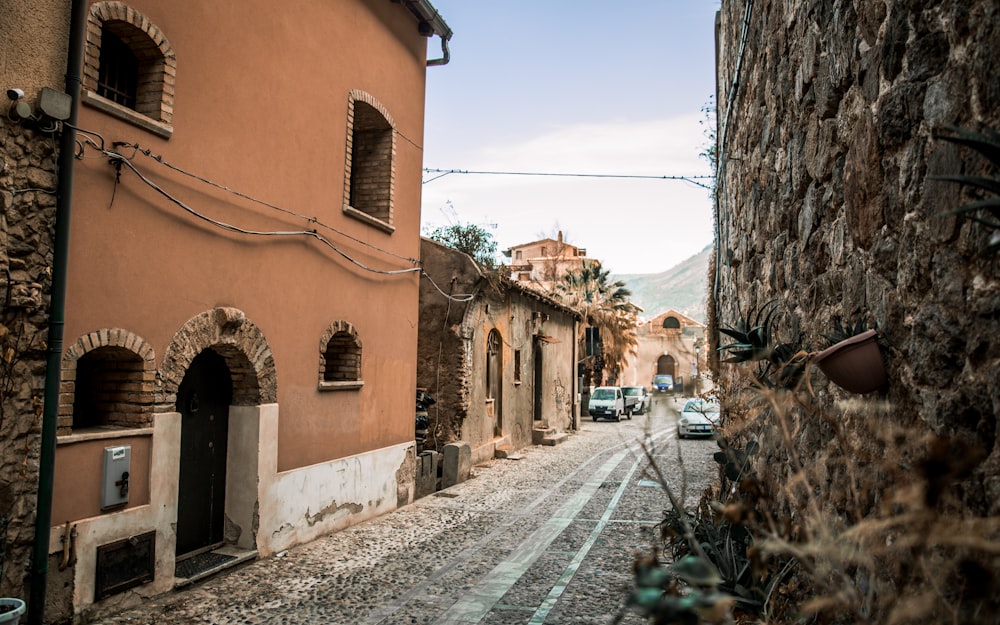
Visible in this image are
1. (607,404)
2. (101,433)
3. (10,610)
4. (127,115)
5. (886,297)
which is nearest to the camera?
(886,297)

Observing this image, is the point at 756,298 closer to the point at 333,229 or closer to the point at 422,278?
the point at 333,229

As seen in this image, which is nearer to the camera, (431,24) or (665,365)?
(431,24)

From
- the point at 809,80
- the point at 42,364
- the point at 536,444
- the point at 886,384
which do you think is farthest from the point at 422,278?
the point at 886,384

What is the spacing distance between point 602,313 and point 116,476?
29.3 metres

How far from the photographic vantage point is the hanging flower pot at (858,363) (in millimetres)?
3092

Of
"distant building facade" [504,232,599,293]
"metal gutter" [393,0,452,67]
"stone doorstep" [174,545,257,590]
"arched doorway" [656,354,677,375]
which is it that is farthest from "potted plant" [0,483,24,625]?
"arched doorway" [656,354,677,375]

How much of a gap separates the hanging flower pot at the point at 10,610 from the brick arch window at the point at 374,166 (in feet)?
22.4

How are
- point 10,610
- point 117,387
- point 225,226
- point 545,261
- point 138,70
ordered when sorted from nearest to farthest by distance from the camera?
point 10,610 < point 117,387 < point 138,70 < point 225,226 < point 545,261

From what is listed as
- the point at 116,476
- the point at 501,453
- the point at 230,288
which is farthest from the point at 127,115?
the point at 501,453

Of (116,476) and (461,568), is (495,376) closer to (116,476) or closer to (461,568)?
(461,568)

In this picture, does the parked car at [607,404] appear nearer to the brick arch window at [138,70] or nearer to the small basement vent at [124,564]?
the small basement vent at [124,564]

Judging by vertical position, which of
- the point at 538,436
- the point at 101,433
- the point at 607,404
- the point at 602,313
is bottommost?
the point at 538,436

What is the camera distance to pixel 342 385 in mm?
9438

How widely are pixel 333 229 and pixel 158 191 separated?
3037 millimetres
